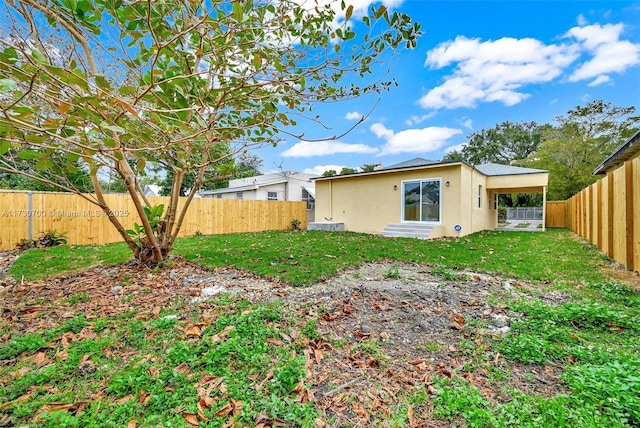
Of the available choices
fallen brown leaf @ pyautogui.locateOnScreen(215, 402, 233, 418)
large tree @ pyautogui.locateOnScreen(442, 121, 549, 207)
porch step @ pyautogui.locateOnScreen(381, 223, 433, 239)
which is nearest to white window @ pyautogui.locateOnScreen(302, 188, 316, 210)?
porch step @ pyautogui.locateOnScreen(381, 223, 433, 239)

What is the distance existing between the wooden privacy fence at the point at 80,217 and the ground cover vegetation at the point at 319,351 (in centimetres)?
496

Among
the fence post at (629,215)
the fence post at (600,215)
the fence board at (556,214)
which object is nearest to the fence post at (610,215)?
the fence post at (600,215)

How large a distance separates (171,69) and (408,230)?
9626 millimetres

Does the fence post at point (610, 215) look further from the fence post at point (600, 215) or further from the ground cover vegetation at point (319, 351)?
the ground cover vegetation at point (319, 351)

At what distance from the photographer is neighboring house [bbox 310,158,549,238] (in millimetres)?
10297

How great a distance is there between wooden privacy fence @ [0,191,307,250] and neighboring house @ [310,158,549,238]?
14.7ft

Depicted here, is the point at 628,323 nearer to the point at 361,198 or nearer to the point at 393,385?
the point at 393,385

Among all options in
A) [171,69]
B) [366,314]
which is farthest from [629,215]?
[171,69]

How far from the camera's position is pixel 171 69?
2.56 m

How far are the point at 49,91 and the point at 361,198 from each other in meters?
11.5

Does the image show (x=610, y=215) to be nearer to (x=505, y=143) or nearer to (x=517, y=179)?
(x=517, y=179)

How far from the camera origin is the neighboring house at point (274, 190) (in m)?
18.3

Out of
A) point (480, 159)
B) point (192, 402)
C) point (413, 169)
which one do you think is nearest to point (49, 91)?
point (192, 402)

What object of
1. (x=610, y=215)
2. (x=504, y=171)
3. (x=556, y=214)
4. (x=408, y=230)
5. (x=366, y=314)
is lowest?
(x=366, y=314)
